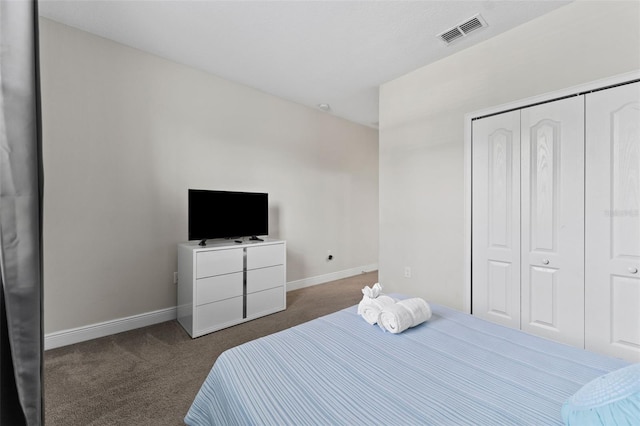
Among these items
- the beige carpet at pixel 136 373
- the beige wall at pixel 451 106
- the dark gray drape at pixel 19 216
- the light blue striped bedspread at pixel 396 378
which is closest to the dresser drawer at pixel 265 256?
the beige carpet at pixel 136 373

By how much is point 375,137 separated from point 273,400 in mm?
4909

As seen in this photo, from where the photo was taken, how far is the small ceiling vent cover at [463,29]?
7.49 feet

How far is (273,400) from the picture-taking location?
97cm

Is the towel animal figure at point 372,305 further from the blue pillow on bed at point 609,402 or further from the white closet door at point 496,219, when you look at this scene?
the white closet door at point 496,219

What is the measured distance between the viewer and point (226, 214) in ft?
9.84

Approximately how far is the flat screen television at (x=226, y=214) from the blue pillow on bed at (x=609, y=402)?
2.80 m

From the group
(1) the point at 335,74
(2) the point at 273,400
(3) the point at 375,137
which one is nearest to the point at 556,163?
(1) the point at 335,74

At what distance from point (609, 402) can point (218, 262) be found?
8.65 ft

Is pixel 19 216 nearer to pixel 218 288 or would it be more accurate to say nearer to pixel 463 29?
pixel 218 288

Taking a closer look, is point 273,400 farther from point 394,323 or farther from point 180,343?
point 180,343

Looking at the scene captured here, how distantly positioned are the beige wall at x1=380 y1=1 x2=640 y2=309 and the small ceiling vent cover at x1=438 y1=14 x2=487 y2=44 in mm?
256

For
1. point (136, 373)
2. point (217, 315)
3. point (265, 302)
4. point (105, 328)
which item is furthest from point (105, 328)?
point (265, 302)

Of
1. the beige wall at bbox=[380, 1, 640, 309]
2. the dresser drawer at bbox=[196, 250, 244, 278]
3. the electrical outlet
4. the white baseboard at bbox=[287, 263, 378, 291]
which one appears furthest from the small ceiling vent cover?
the white baseboard at bbox=[287, 263, 378, 291]

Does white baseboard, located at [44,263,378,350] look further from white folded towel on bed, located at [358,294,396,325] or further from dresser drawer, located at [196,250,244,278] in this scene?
white folded towel on bed, located at [358,294,396,325]
